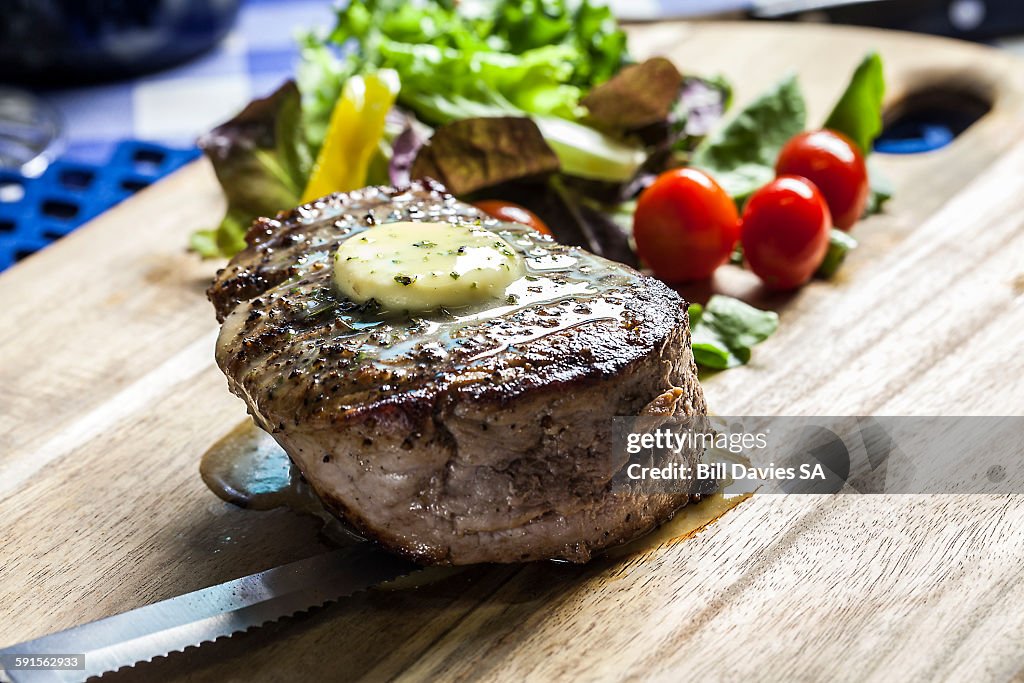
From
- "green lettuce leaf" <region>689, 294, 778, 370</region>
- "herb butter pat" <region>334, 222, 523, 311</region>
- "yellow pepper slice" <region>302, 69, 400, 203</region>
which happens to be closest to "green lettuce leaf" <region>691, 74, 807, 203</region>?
"green lettuce leaf" <region>689, 294, 778, 370</region>

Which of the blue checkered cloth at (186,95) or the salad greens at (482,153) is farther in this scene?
the blue checkered cloth at (186,95)

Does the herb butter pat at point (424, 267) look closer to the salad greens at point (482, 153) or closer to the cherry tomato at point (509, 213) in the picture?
the cherry tomato at point (509, 213)

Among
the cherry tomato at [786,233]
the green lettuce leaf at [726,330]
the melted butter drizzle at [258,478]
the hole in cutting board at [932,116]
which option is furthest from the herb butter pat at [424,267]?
the hole in cutting board at [932,116]

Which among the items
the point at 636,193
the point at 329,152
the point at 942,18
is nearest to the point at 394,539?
the point at 329,152

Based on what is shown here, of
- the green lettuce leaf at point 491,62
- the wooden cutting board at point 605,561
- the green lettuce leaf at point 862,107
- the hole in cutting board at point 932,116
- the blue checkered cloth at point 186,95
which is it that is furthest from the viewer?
the blue checkered cloth at point 186,95

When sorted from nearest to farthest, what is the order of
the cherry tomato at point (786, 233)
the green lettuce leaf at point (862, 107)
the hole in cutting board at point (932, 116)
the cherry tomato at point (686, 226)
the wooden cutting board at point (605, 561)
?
the wooden cutting board at point (605, 561), the cherry tomato at point (786, 233), the cherry tomato at point (686, 226), the green lettuce leaf at point (862, 107), the hole in cutting board at point (932, 116)

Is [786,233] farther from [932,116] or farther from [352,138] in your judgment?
[932,116]

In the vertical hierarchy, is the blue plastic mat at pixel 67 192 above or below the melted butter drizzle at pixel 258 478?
below
